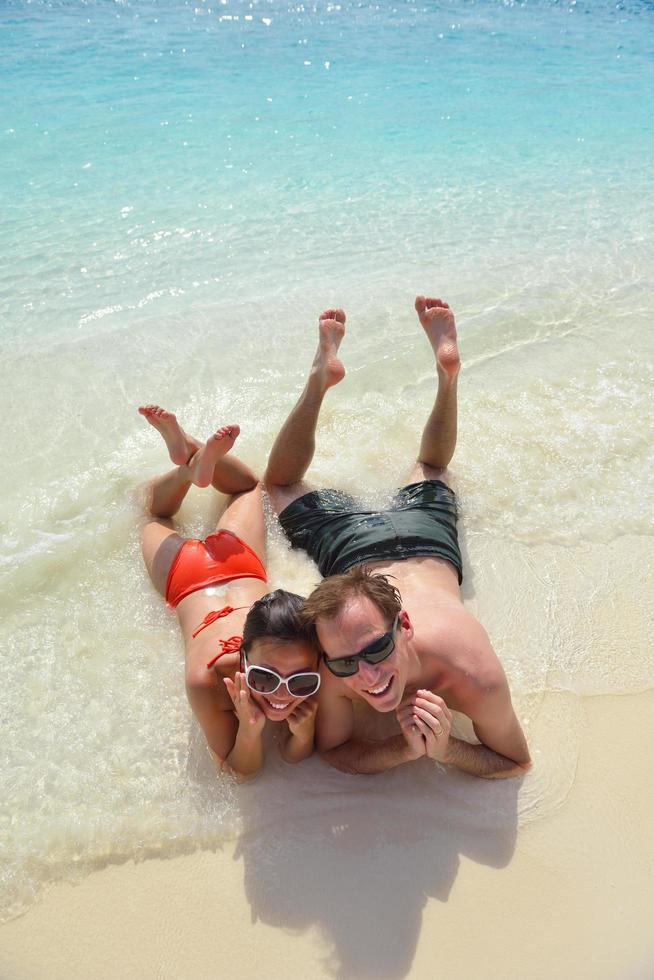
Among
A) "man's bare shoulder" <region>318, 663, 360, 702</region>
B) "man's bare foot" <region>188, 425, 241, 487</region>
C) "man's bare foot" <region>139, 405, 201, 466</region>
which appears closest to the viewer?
"man's bare shoulder" <region>318, 663, 360, 702</region>

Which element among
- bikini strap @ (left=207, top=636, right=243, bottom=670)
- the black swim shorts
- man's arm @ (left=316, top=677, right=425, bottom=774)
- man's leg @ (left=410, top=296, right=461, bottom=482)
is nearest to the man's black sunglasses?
man's arm @ (left=316, top=677, right=425, bottom=774)

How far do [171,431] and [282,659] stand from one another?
1925 mm

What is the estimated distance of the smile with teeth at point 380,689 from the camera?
280 centimetres

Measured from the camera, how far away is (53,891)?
294cm

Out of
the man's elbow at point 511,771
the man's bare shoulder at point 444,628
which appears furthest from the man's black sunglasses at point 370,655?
the man's elbow at point 511,771

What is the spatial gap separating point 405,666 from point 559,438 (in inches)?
111

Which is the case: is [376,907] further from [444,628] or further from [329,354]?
[329,354]

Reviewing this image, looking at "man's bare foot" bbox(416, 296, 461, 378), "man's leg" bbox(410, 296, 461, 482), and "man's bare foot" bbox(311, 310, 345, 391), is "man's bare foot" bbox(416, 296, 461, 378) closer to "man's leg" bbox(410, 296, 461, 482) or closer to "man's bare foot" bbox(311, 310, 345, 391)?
"man's leg" bbox(410, 296, 461, 482)

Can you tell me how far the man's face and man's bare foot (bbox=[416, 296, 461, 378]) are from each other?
6.79 ft

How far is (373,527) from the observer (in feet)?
13.1

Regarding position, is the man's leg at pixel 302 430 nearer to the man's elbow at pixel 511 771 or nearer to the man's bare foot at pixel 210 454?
the man's bare foot at pixel 210 454

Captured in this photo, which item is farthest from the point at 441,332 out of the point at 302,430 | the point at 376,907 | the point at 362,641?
the point at 376,907

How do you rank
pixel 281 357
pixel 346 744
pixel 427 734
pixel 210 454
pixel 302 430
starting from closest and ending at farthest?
pixel 427 734, pixel 346 744, pixel 210 454, pixel 302 430, pixel 281 357

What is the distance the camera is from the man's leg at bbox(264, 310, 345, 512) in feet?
14.6
